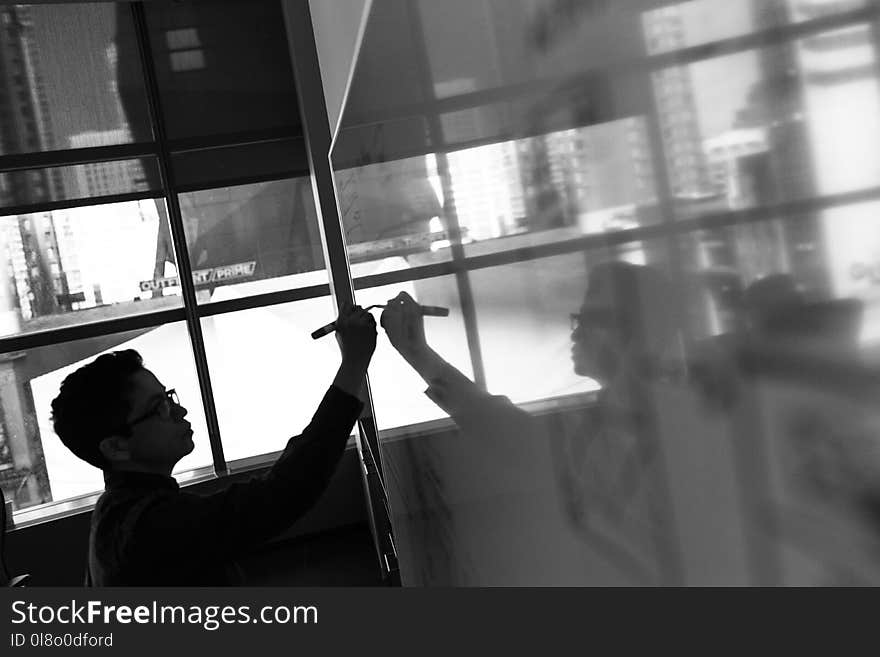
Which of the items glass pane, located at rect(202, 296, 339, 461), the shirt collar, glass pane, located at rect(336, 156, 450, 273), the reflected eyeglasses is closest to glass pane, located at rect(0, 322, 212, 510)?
glass pane, located at rect(202, 296, 339, 461)

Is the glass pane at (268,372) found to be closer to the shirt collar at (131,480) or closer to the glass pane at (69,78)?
the glass pane at (69,78)

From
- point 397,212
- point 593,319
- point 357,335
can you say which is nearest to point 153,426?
point 357,335

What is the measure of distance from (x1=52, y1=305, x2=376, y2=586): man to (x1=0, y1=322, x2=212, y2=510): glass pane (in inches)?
148

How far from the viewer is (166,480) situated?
1.62 metres

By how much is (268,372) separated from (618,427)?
5.52m

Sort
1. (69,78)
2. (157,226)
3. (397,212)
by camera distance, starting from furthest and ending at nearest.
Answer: (157,226) < (69,78) < (397,212)

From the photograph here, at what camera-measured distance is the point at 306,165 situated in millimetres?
5742

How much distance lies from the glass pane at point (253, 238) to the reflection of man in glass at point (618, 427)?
5.36 m

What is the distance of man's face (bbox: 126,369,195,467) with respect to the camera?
161 cm

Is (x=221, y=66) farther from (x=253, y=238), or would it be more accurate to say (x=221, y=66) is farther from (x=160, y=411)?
(x=160, y=411)

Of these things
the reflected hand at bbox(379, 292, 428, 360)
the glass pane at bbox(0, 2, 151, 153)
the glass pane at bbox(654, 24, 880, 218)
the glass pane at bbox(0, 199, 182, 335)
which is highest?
the glass pane at bbox(0, 2, 151, 153)

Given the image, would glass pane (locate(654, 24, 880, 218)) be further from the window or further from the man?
the window
